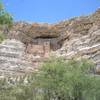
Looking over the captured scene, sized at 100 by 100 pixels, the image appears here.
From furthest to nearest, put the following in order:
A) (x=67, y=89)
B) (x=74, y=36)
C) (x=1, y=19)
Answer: (x=74, y=36) → (x=67, y=89) → (x=1, y=19)

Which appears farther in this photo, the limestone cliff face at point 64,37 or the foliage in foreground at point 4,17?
the limestone cliff face at point 64,37

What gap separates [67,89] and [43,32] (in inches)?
1727

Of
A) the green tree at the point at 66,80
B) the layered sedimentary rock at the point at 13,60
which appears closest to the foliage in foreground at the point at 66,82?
the green tree at the point at 66,80

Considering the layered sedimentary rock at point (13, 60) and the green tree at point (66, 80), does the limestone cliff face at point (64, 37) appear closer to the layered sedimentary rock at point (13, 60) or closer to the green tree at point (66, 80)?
the layered sedimentary rock at point (13, 60)

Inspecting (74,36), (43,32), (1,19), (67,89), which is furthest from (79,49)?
(1,19)

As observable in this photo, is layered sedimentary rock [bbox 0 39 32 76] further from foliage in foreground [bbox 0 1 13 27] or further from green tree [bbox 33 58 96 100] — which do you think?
foliage in foreground [bbox 0 1 13 27]

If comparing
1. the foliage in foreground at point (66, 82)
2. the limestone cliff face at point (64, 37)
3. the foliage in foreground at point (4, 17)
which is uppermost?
the limestone cliff face at point (64, 37)

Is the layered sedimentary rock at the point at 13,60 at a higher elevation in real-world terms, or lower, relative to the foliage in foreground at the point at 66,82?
higher

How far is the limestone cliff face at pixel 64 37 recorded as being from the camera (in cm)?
5631

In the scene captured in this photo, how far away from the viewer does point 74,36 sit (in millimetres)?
63812

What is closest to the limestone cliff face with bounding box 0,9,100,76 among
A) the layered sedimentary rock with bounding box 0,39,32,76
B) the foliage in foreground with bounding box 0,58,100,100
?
the layered sedimentary rock with bounding box 0,39,32,76

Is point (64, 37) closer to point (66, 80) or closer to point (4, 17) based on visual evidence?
point (66, 80)

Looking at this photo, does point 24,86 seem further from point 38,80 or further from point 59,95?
point 59,95

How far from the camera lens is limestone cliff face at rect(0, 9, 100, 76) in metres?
56.3
